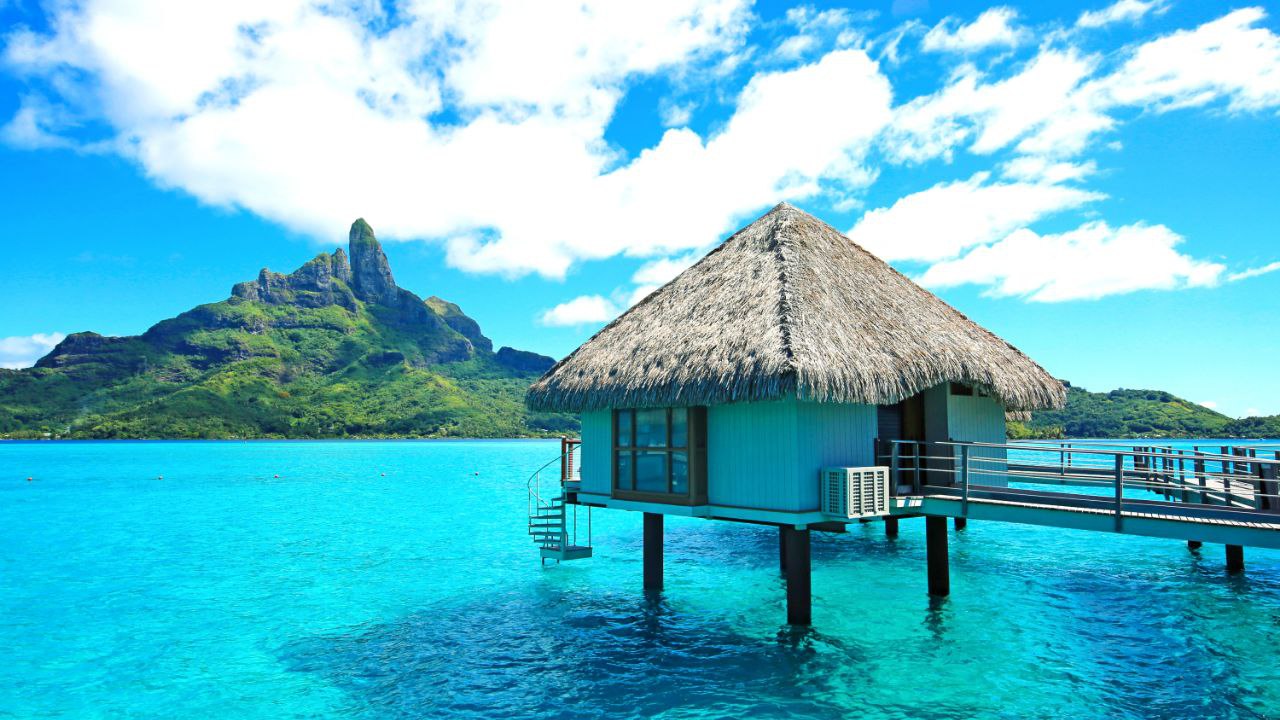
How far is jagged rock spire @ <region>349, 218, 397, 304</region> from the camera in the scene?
193500 millimetres

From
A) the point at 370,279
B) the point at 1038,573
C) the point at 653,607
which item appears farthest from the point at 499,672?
the point at 370,279

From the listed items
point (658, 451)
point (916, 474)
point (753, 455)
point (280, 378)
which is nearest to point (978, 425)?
point (916, 474)

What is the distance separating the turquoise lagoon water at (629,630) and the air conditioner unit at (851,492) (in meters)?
2.37

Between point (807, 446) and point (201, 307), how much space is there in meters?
174

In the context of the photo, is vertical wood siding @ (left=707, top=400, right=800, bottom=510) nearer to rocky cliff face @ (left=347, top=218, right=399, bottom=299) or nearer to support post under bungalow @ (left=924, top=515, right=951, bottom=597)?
support post under bungalow @ (left=924, top=515, right=951, bottom=597)

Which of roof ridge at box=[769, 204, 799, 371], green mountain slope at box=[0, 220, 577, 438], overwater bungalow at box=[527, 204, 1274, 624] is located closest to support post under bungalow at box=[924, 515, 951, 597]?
overwater bungalow at box=[527, 204, 1274, 624]

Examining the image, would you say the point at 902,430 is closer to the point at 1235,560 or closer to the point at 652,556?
the point at 652,556

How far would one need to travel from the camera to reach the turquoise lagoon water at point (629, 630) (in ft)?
35.0


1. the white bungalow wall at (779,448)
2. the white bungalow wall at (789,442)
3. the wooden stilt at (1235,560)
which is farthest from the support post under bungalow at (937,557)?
the wooden stilt at (1235,560)

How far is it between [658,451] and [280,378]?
459 ft

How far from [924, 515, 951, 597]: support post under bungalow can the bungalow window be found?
17.0ft

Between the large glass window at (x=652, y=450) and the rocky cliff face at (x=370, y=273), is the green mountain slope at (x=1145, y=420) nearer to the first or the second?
the large glass window at (x=652, y=450)

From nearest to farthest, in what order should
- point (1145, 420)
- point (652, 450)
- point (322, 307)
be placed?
point (652, 450) < point (1145, 420) < point (322, 307)

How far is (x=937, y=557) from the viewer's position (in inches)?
606
